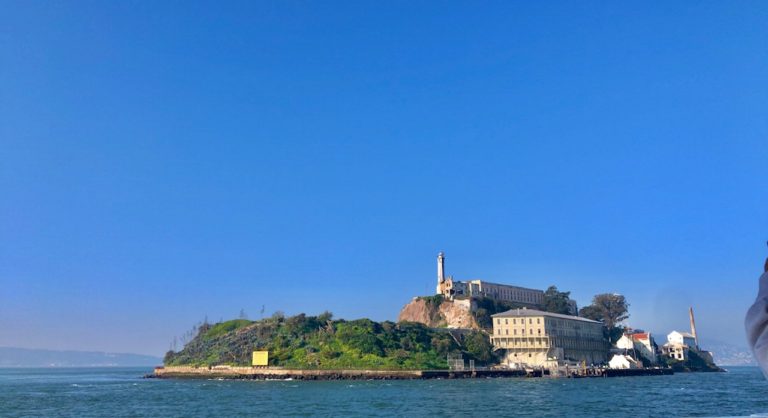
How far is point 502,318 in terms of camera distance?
100438 mm

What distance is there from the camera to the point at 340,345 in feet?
301

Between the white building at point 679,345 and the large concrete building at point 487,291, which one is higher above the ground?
the large concrete building at point 487,291

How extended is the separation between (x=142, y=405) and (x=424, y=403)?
21.7 meters

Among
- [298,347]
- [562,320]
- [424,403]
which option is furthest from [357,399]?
[562,320]

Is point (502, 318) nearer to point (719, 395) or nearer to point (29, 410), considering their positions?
point (719, 395)

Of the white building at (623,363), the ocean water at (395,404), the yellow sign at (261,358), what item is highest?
the yellow sign at (261,358)

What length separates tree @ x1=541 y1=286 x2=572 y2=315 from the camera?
398 feet

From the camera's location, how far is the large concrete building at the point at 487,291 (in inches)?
4515

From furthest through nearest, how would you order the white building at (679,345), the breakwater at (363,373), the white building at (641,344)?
the white building at (679,345) < the white building at (641,344) < the breakwater at (363,373)

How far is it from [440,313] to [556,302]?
25531 mm

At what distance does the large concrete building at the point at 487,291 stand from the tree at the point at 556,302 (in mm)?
1212

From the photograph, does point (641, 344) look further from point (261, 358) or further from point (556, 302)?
point (261, 358)

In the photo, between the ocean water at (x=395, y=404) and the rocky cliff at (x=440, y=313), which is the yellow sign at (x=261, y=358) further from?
the rocky cliff at (x=440, y=313)

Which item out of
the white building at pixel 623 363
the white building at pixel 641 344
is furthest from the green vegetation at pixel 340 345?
the white building at pixel 641 344
